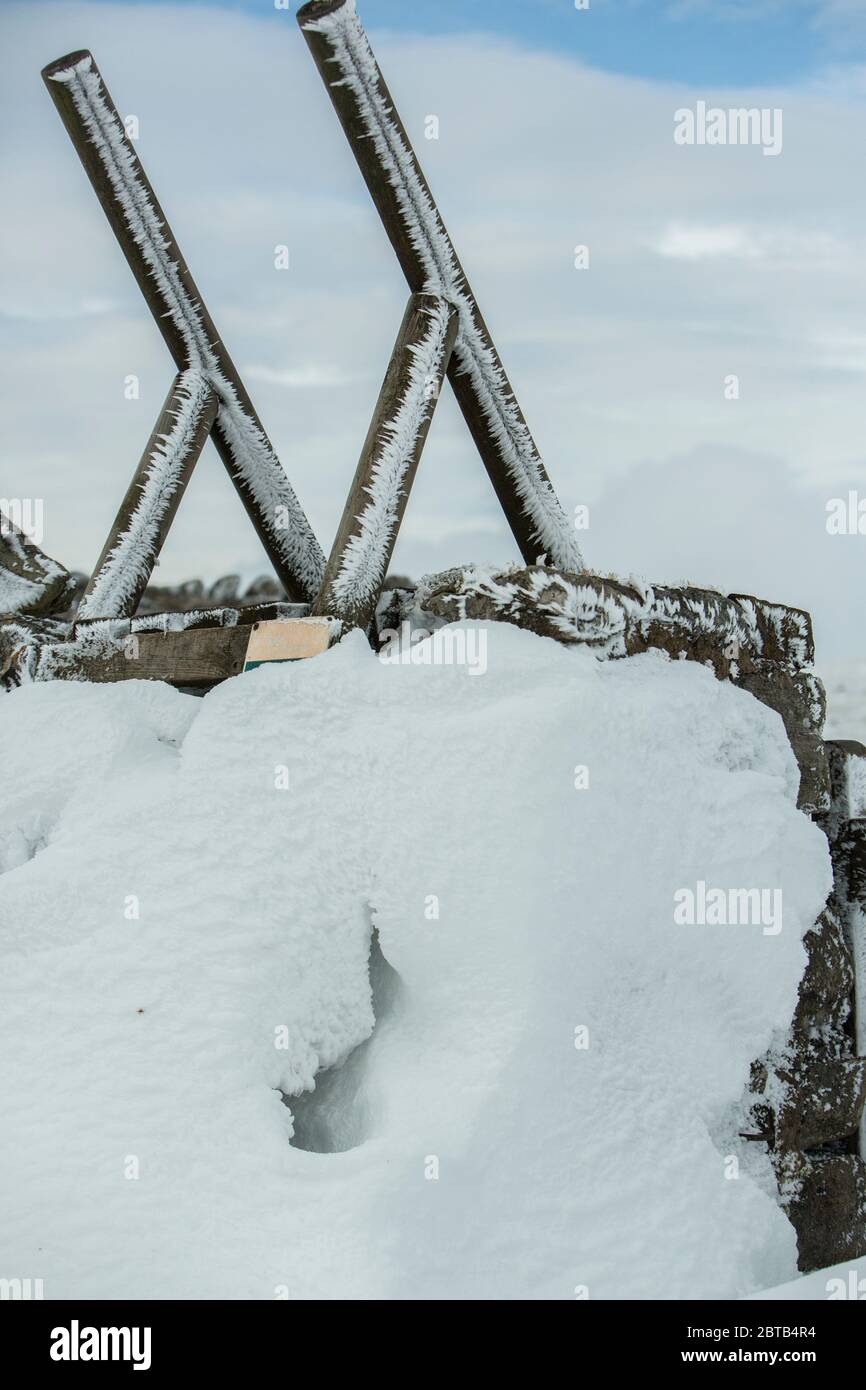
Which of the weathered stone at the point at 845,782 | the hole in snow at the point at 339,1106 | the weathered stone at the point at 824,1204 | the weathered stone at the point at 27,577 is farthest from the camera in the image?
the weathered stone at the point at 27,577

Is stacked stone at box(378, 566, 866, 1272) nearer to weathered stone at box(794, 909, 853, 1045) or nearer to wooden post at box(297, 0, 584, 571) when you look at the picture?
weathered stone at box(794, 909, 853, 1045)

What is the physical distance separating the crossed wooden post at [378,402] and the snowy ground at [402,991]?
499 millimetres

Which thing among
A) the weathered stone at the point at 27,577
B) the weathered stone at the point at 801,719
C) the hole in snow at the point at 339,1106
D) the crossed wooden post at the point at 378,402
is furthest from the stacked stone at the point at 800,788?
the weathered stone at the point at 27,577

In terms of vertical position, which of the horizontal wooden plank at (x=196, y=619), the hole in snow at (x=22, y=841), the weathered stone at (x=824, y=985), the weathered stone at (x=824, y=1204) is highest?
the horizontal wooden plank at (x=196, y=619)

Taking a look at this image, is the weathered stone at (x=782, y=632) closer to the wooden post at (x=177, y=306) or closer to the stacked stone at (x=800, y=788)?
the stacked stone at (x=800, y=788)

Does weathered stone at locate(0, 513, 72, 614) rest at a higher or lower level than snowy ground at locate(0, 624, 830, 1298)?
higher

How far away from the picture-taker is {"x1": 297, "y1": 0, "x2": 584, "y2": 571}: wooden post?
315cm

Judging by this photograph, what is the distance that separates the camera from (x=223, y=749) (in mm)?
2936

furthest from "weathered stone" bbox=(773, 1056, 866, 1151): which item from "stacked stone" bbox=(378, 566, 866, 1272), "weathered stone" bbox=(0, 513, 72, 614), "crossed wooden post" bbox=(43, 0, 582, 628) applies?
"weathered stone" bbox=(0, 513, 72, 614)

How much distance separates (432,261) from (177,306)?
3.05 feet

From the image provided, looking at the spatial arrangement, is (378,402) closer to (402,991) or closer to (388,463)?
(388,463)

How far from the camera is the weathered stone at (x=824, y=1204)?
3.04 metres
